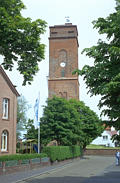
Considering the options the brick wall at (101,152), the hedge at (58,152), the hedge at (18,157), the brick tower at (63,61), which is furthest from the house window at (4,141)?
the brick wall at (101,152)

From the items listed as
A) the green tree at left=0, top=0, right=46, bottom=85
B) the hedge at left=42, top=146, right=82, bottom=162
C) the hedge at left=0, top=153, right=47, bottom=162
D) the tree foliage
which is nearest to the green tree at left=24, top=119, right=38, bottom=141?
the tree foliage

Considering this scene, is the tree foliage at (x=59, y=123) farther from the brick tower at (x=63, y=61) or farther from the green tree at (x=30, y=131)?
the brick tower at (x=63, y=61)

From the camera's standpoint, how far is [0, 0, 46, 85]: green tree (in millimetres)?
13848

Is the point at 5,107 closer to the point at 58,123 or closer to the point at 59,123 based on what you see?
the point at 58,123

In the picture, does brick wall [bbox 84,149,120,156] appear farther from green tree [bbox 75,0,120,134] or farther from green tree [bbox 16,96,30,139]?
green tree [bbox 75,0,120,134]

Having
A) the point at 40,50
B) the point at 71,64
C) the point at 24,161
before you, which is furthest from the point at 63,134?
the point at 71,64

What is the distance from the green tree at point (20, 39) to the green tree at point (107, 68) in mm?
2794

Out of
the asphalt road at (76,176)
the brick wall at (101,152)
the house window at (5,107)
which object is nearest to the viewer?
the asphalt road at (76,176)

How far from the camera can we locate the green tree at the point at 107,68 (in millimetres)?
12953

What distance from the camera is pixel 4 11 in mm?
13586

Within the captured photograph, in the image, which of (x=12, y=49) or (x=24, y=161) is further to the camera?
(x=24, y=161)

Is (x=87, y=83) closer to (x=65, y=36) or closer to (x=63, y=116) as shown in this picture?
(x=63, y=116)

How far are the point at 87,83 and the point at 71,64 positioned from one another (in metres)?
47.2

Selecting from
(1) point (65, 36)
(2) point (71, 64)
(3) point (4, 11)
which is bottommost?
(3) point (4, 11)
